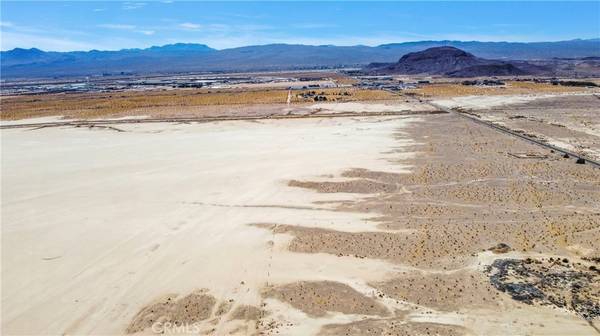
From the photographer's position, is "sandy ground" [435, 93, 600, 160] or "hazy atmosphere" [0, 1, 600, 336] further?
"sandy ground" [435, 93, 600, 160]

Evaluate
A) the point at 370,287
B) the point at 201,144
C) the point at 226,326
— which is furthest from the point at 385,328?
the point at 201,144

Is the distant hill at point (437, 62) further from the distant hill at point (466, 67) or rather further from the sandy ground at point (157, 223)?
the sandy ground at point (157, 223)

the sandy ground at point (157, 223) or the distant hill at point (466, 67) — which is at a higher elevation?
the distant hill at point (466, 67)

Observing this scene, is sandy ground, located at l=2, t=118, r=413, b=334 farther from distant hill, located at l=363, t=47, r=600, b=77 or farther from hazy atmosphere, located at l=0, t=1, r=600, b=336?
distant hill, located at l=363, t=47, r=600, b=77

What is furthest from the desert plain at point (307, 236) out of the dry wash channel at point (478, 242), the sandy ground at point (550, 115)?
the sandy ground at point (550, 115)

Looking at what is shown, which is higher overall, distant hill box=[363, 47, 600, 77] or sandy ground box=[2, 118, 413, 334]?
distant hill box=[363, 47, 600, 77]

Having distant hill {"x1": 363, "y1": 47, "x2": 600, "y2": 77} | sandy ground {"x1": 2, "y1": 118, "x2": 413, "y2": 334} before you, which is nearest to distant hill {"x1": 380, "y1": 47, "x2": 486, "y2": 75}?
distant hill {"x1": 363, "y1": 47, "x2": 600, "y2": 77}
